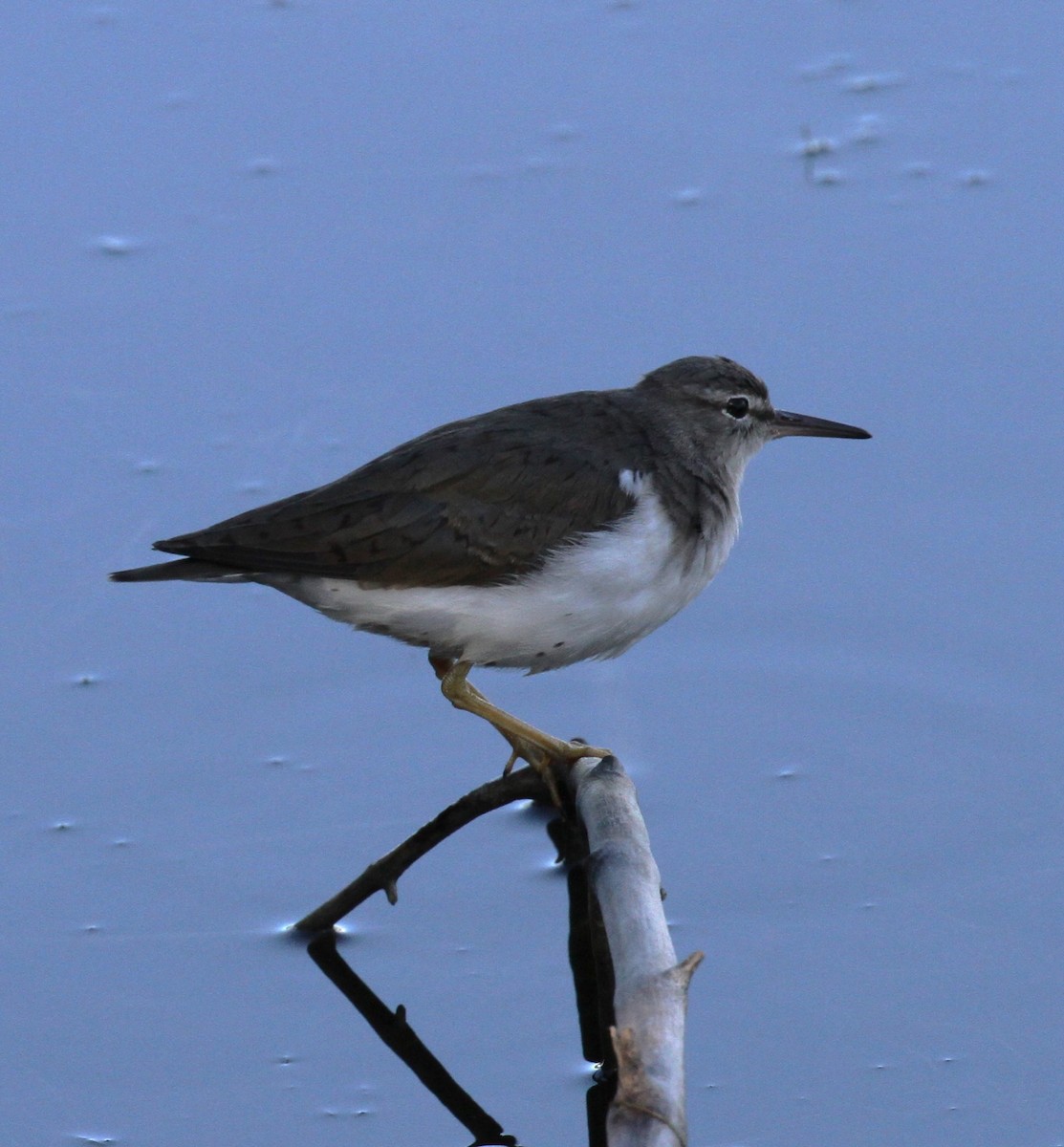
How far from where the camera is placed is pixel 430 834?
261 inches

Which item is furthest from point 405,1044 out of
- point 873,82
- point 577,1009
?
point 873,82

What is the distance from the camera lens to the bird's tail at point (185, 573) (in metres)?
6.69

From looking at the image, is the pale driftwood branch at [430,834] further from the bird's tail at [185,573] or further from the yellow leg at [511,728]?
the bird's tail at [185,573]

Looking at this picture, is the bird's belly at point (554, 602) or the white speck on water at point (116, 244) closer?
the bird's belly at point (554, 602)

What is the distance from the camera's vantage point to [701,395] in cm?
758

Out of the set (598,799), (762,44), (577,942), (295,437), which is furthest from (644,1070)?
(762,44)

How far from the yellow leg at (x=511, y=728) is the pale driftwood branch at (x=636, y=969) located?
23cm

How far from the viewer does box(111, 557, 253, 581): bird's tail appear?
6688 mm

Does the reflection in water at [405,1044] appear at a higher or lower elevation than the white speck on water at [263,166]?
lower

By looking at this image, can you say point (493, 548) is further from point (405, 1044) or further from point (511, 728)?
point (405, 1044)

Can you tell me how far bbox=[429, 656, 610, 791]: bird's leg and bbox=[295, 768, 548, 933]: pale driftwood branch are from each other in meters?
0.15

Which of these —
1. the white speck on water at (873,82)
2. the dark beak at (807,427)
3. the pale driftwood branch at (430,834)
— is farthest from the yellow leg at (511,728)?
the white speck on water at (873,82)

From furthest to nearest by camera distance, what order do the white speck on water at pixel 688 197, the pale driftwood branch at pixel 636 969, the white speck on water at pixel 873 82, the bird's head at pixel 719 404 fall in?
the white speck on water at pixel 873 82 < the white speck on water at pixel 688 197 < the bird's head at pixel 719 404 < the pale driftwood branch at pixel 636 969

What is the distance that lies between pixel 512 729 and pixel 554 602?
21.2 inches
